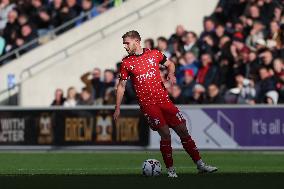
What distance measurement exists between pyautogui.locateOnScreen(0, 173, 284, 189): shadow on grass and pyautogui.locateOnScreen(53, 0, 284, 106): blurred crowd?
8.05 metres

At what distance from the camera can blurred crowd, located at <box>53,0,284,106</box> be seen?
23844 millimetres

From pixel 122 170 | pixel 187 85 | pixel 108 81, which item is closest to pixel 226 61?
pixel 187 85

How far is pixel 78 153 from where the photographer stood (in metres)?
23.9

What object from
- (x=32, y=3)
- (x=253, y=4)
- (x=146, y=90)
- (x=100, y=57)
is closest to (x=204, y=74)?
(x=253, y=4)

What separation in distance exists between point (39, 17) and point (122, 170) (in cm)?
1248

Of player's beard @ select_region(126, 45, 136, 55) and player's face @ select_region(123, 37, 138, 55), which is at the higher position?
player's face @ select_region(123, 37, 138, 55)

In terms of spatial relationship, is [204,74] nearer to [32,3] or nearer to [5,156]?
[5,156]

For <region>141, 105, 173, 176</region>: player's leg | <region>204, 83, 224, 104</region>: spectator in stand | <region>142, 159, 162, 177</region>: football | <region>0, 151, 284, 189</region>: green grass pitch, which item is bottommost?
<region>0, 151, 284, 189</region>: green grass pitch

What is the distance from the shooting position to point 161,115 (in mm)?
16062

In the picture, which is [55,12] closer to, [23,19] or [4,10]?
[23,19]

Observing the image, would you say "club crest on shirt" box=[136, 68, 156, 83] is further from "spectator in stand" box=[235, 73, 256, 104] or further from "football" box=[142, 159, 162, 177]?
"spectator in stand" box=[235, 73, 256, 104]

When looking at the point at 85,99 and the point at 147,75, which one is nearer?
the point at 147,75

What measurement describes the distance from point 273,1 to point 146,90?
10164 millimetres

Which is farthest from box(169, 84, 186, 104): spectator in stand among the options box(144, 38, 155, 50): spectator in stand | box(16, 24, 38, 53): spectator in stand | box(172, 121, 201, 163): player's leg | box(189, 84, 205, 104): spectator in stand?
box(172, 121, 201, 163): player's leg
